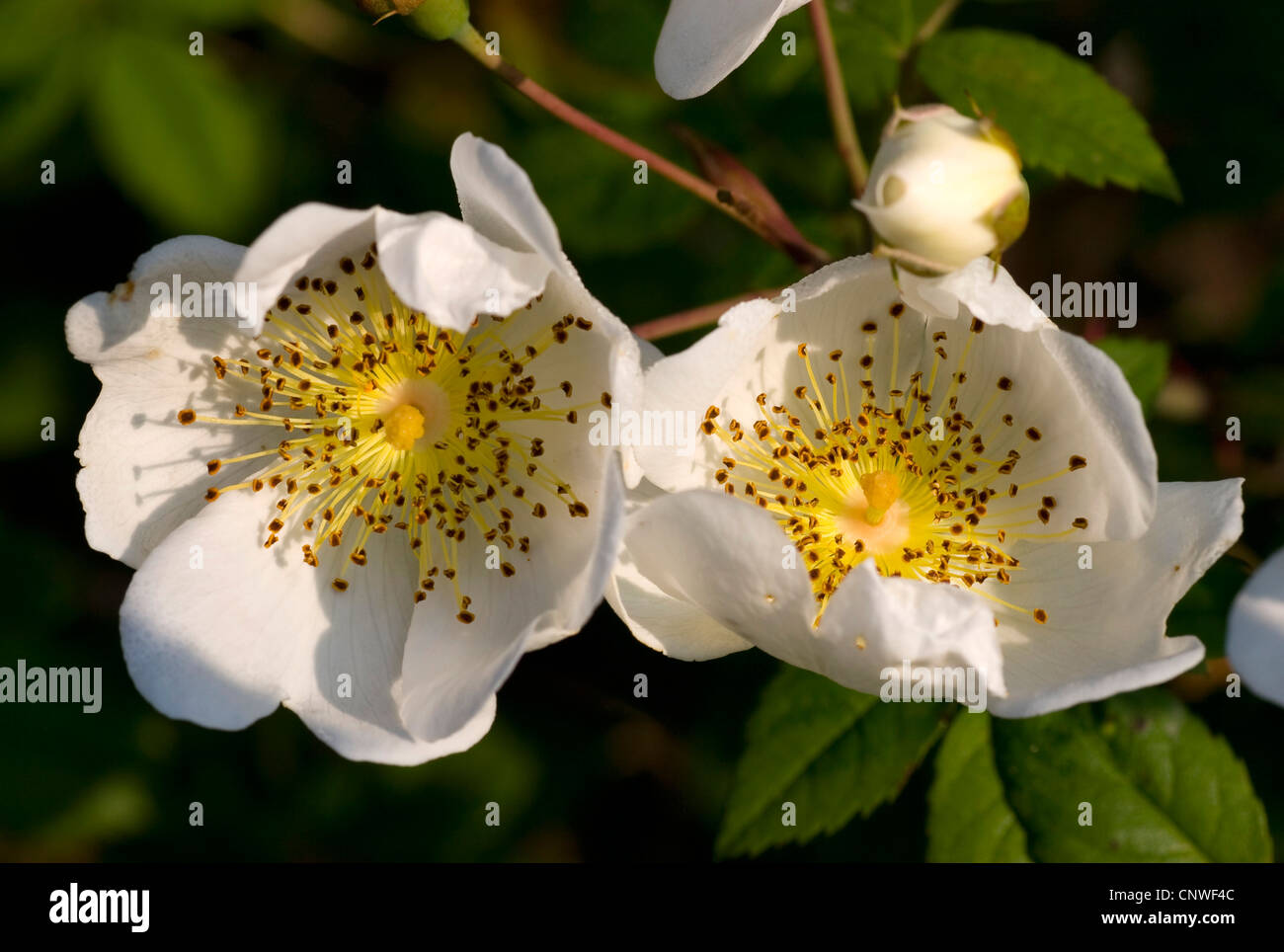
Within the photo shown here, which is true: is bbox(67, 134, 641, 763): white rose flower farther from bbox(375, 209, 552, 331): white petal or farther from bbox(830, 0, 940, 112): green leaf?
bbox(830, 0, 940, 112): green leaf

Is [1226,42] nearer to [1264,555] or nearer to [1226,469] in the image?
[1226,469]

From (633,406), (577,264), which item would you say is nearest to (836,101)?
(633,406)

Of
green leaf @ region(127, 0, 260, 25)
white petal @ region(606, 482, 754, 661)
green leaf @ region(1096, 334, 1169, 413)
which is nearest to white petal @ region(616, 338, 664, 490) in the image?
white petal @ region(606, 482, 754, 661)

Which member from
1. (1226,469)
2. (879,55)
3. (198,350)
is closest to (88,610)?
(198,350)

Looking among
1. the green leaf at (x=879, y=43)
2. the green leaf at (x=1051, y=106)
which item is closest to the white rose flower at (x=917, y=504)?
the green leaf at (x=1051, y=106)

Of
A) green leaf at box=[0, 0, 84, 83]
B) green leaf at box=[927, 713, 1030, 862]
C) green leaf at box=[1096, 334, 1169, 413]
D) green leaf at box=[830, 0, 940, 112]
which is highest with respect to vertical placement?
green leaf at box=[0, 0, 84, 83]

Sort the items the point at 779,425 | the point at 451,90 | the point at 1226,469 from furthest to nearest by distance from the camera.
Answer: the point at 451,90, the point at 1226,469, the point at 779,425

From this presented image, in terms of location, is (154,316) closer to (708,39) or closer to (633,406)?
(633,406)
